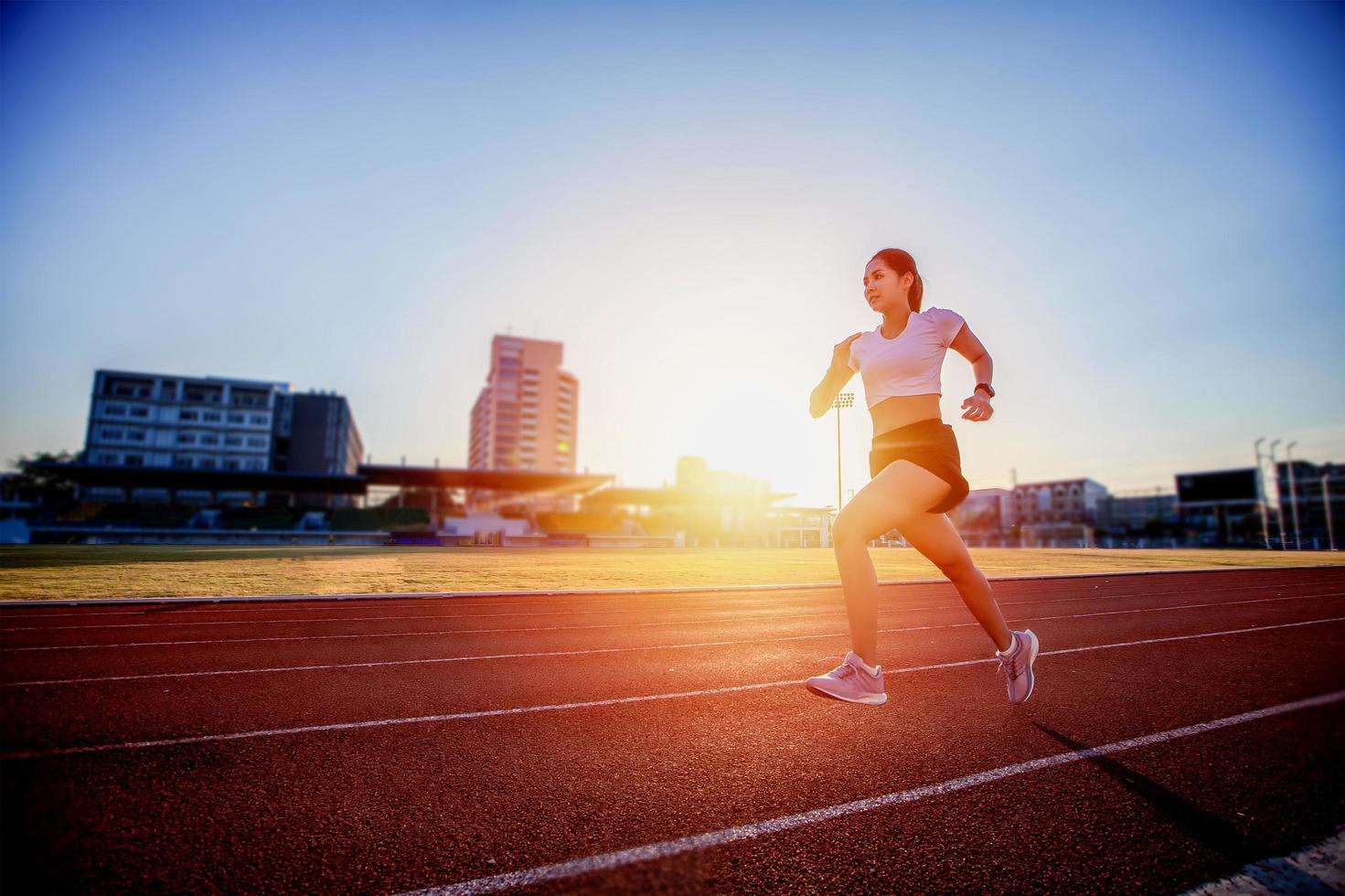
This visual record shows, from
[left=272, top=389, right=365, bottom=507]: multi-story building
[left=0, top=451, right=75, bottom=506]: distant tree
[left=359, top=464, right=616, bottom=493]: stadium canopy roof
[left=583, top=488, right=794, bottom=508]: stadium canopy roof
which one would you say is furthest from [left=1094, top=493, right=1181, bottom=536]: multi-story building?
[left=0, top=451, right=75, bottom=506]: distant tree

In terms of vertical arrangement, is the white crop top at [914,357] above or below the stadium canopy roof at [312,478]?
below

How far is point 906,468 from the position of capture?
2.86m

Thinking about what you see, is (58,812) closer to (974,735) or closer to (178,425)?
(974,735)

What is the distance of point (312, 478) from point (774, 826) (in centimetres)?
5532

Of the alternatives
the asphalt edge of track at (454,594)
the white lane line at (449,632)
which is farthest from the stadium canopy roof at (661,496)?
the white lane line at (449,632)


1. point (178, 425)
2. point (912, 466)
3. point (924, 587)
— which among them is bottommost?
point (924, 587)

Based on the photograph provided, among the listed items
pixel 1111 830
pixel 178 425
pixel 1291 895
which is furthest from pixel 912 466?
pixel 178 425

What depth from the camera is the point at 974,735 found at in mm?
3262

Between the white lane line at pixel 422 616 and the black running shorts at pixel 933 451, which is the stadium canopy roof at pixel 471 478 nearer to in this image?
the white lane line at pixel 422 616

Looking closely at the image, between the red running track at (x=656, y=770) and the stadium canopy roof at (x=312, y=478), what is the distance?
153ft

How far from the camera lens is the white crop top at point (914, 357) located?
9.57 feet

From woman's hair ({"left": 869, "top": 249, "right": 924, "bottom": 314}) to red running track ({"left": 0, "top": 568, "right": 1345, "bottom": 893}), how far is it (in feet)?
6.73

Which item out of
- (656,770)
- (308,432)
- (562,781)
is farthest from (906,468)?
(308,432)

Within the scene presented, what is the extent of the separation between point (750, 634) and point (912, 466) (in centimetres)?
509
